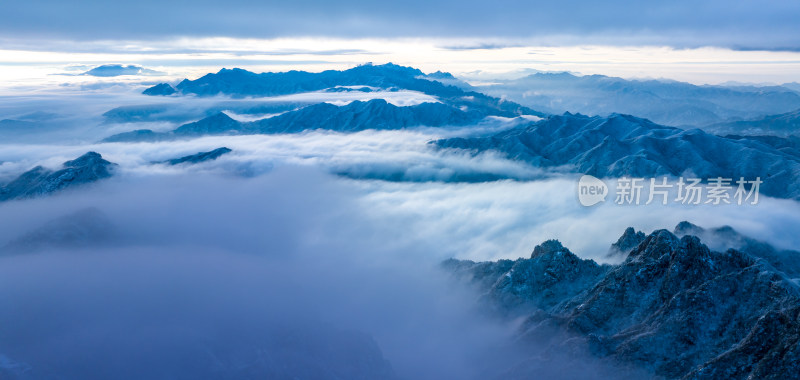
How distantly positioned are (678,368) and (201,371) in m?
95.2

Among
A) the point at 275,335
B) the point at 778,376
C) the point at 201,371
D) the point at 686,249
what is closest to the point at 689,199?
the point at 686,249

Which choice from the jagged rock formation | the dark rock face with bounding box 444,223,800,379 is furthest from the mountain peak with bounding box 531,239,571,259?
the jagged rock formation

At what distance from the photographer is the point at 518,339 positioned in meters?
94.7

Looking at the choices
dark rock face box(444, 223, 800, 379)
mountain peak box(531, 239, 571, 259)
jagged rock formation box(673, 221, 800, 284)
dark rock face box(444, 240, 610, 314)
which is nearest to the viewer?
dark rock face box(444, 223, 800, 379)

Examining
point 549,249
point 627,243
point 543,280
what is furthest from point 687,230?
point 543,280

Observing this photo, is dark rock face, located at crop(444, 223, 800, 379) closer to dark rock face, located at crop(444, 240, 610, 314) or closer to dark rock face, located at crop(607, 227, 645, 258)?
dark rock face, located at crop(444, 240, 610, 314)

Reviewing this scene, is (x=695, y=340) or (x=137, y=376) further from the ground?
(x=695, y=340)

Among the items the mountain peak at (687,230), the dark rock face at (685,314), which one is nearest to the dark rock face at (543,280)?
the dark rock face at (685,314)

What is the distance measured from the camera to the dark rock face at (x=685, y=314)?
65.3 metres

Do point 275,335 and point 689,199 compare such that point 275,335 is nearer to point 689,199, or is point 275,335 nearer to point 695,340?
point 695,340

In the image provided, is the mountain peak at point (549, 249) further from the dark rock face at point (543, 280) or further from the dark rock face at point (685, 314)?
the dark rock face at point (685, 314)

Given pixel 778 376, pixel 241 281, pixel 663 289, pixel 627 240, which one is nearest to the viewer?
pixel 778 376

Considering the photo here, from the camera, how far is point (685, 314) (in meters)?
79.4

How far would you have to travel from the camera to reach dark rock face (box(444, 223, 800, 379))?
6531cm
